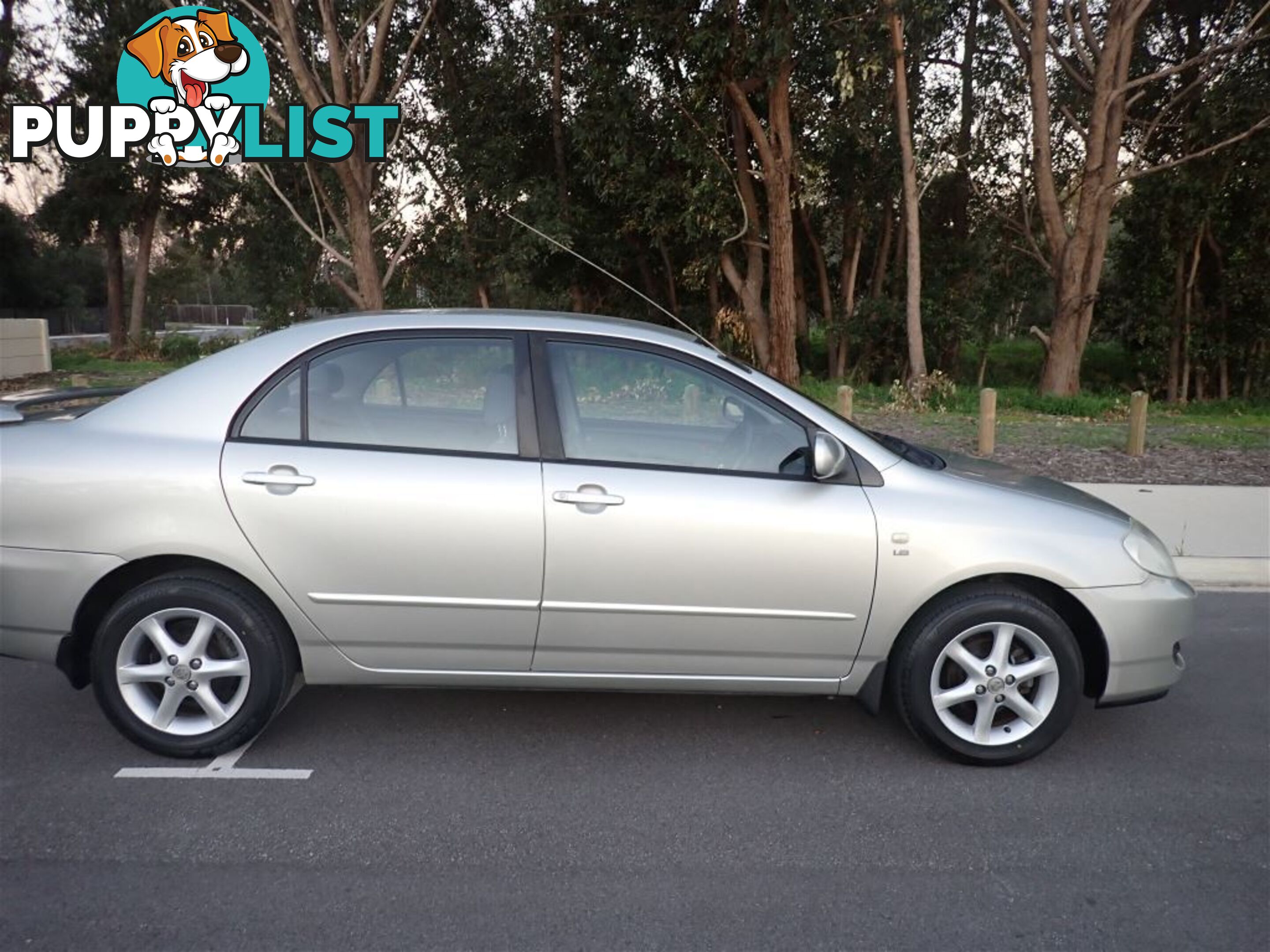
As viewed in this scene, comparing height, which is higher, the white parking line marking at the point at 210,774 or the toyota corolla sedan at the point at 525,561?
the toyota corolla sedan at the point at 525,561

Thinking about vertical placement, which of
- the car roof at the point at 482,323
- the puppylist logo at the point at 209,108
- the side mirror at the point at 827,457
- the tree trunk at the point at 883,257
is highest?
the puppylist logo at the point at 209,108

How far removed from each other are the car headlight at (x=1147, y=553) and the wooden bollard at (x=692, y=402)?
1.79 m

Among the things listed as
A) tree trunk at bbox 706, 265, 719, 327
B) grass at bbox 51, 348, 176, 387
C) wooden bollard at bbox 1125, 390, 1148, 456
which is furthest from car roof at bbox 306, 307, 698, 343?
tree trunk at bbox 706, 265, 719, 327

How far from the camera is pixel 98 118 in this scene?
21125 millimetres

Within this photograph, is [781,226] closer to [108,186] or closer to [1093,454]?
[1093,454]

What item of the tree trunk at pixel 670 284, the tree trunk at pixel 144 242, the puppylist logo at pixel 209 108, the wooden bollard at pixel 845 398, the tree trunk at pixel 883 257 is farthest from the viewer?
the tree trunk at pixel 144 242

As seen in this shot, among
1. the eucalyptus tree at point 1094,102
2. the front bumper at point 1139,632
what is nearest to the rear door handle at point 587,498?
the front bumper at point 1139,632

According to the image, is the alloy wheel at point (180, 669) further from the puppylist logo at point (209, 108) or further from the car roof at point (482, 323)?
the puppylist logo at point (209, 108)

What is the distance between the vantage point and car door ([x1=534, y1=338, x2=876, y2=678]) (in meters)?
3.84

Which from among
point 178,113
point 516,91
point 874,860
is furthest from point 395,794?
point 516,91

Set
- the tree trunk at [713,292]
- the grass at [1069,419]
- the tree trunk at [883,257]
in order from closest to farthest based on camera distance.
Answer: the grass at [1069,419] → the tree trunk at [713,292] → the tree trunk at [883,257]

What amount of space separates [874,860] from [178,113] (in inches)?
686

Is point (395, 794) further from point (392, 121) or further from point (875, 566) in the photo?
point (392, 121)

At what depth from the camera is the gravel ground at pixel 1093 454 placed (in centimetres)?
1036
